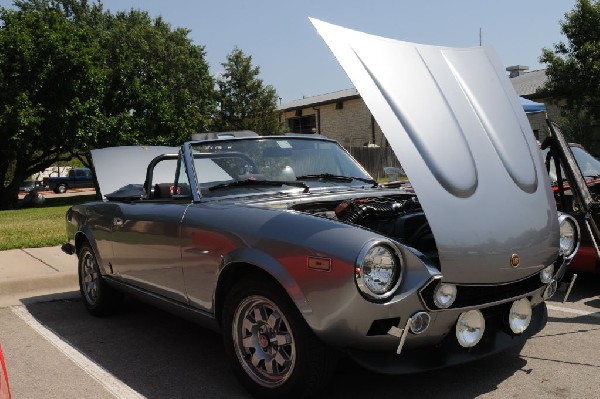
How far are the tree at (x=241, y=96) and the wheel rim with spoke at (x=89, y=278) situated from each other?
3492 cm

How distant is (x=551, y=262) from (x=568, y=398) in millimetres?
766

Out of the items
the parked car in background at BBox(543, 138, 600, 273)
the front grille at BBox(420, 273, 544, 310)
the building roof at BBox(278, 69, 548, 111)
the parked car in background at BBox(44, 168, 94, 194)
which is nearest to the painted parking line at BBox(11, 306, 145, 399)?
the front grille at BBox(420, 273, 544, 310)

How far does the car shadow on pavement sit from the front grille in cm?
59

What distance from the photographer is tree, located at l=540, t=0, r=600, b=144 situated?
76.9ft

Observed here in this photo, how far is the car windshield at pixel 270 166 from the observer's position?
4.30 meters

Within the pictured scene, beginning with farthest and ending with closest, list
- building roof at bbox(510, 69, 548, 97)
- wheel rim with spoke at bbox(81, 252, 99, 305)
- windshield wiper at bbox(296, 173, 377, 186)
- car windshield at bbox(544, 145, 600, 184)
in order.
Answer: building roof at bbox(510, 69, 548, 97) → car windshield at bbox(544, 145, 600, 184) → wheel rim with spoke at bbox(81, 252, 99, 305) → windshield wiper at bbox(296, 173, 377, 186)

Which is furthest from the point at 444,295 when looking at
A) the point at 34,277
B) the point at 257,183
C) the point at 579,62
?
the point at 579,62

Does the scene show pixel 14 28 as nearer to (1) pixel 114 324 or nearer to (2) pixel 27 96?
(2) pixel 27 96

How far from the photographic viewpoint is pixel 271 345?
3314 millimetres

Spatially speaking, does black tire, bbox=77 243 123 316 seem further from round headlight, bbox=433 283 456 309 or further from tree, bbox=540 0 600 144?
tree, bbox=540 0 600 144

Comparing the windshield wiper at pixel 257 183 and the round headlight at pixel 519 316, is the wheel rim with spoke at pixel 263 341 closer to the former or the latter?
the windshield wiper at pixel 257 183

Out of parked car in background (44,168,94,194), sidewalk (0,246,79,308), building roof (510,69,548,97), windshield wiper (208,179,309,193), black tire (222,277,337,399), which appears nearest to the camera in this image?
black tire (222,277,337,399)

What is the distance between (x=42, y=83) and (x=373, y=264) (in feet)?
86.5

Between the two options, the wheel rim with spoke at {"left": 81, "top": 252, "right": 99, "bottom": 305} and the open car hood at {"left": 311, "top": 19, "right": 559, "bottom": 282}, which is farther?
the wheel rim with spoke at {"left": 81, "top": 252, "right": 99, "bottom": 305}
